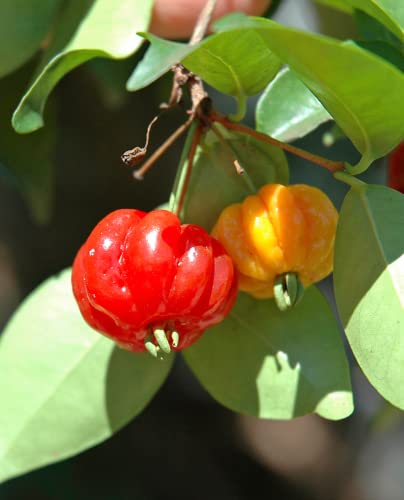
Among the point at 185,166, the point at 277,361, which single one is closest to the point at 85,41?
the point at 185,166

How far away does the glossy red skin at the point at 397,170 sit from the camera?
1040 mm

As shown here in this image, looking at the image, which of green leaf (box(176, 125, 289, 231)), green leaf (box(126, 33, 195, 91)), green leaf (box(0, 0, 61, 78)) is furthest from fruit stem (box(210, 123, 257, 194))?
green leaf (box(0, 0, 61, 78))

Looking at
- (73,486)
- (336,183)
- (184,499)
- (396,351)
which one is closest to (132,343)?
(396,351)

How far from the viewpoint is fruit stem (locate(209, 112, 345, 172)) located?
87 cm

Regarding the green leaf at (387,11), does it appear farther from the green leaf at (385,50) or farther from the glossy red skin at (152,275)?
the glossy red skin at (152,275)

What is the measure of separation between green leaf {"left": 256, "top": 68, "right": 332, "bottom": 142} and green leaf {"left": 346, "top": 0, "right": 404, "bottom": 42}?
0.51 feet

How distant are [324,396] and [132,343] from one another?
22 cm

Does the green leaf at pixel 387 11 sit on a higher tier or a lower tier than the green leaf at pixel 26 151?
higher

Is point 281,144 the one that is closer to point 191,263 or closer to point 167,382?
point 191,263

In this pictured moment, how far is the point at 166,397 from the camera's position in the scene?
102 inches

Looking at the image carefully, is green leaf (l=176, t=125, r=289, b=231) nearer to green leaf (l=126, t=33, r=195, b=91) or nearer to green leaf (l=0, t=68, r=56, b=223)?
green leaf (l=126, t=33, r=195, b=91)

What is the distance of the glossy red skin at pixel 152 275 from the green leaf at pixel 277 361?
112 millimetres

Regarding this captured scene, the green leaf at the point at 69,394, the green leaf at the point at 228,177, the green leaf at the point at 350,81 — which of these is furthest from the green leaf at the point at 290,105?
the green leaf at the point at 69,394

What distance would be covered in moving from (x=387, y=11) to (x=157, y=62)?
0.30 meters
